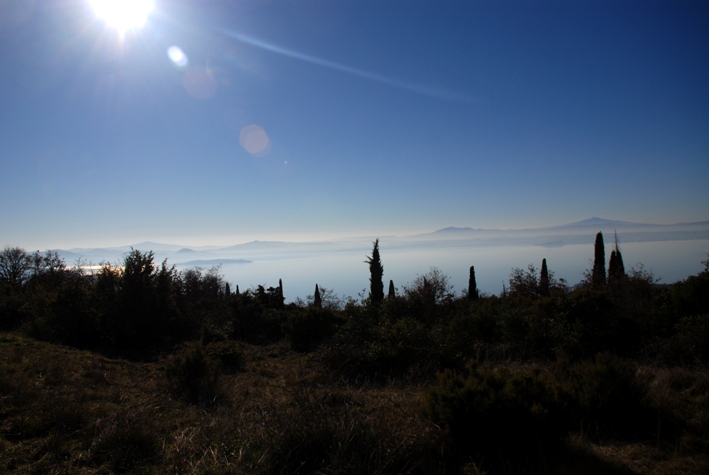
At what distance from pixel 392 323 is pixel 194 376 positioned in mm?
7006

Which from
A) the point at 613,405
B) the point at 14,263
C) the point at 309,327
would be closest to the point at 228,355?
the point at 309,327

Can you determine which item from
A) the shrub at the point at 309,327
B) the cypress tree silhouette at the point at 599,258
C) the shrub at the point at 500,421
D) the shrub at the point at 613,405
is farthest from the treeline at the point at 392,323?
the cypress tree silhouette at the point at 599,258

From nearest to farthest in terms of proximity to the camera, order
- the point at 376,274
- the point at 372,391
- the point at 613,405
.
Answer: the point at 613,405
the point at 372,391
the point at 376,274

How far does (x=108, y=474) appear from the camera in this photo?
3.87m

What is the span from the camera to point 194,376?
8.74 metres

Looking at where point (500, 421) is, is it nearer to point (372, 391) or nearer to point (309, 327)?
point (372, 391)

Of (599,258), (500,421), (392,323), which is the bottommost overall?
(392,323)

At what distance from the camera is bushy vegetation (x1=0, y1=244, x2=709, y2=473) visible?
4016 millimetres

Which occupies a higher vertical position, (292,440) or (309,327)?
(292,440)

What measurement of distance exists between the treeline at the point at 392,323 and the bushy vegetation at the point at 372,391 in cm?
6

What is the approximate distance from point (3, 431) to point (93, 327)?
1219 cm

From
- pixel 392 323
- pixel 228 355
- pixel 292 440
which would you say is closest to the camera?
pixel 292 440

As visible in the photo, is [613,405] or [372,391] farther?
[372,391]

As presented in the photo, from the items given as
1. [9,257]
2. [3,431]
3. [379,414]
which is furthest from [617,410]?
[9,257]
